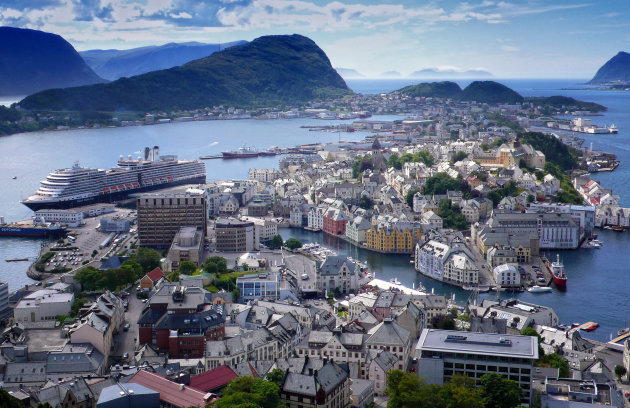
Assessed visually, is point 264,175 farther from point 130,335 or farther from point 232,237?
point 130,335

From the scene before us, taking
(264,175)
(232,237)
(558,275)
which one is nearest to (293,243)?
(232,237)

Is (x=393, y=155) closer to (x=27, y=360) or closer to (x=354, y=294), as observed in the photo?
(x=354, y=294)

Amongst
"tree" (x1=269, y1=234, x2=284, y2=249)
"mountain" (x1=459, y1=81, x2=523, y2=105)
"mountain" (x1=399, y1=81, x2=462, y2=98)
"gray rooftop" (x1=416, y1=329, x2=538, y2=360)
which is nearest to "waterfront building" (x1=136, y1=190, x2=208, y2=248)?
"tree" (x1=269, y1=234, x2=284, y2=249)

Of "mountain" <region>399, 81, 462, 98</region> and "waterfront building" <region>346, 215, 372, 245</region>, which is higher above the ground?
"mountain" <region>399, 81, 462, 98</region>

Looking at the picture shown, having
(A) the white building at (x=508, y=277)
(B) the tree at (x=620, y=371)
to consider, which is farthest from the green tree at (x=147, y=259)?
(B) the tree at (x=620, y=371)

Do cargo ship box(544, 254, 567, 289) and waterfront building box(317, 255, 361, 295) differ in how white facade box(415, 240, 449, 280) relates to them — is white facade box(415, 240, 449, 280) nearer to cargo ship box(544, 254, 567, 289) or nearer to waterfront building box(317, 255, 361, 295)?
waterfront building box(317, 255, 361, 295)

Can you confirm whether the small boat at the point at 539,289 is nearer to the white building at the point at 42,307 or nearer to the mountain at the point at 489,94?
the white building at the point at 42,307

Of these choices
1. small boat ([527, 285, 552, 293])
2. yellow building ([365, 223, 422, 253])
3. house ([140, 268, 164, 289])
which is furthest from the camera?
yellow building ([365, 223, 422, 253])
